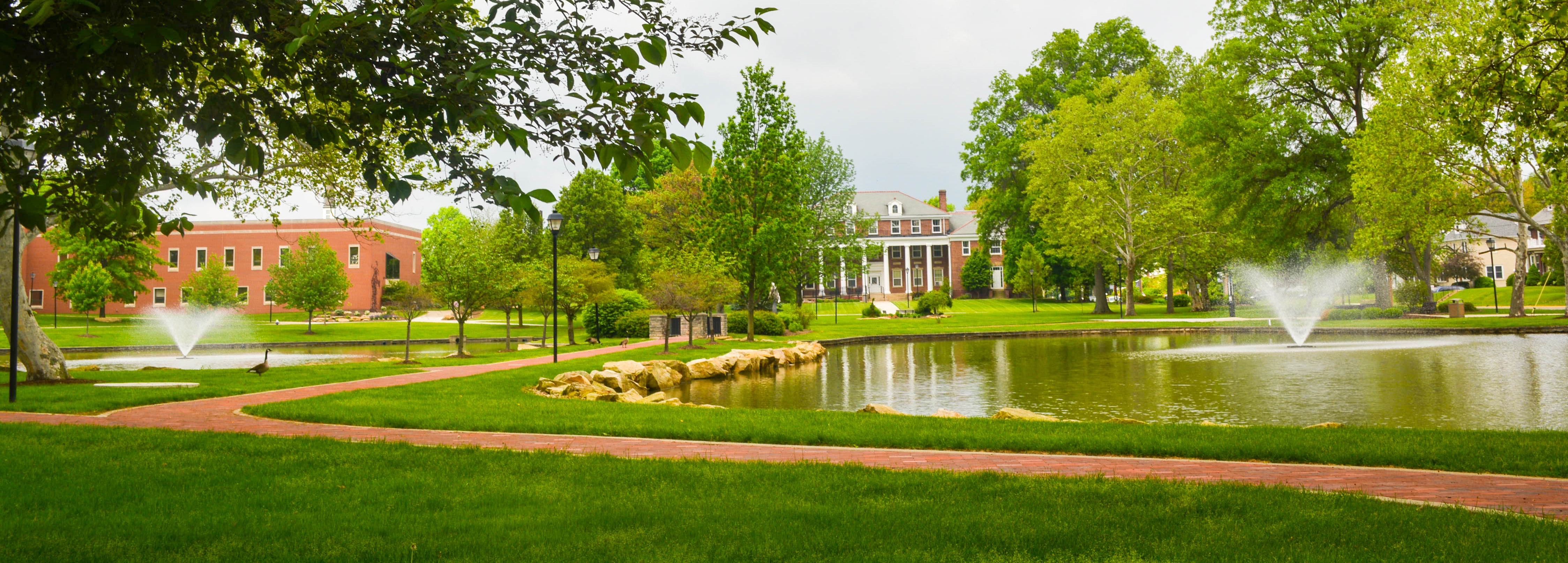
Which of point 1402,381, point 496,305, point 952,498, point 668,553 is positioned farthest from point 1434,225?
point 668,553

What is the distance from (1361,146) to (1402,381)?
2013cm

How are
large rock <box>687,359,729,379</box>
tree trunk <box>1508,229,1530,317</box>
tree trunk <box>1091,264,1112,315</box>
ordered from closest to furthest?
large rock <box>687,359,729,379</box>, tree trunk <box>1508,229,1530,317</box>, tree trunk <box>1091,264,1112,315</box>

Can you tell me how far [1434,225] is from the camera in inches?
1209

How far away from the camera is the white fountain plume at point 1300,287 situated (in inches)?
1555

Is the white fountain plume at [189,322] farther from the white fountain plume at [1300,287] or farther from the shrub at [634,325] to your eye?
the white fountain plume at [1300,287]

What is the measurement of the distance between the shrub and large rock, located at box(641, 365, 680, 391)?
48.1 feet

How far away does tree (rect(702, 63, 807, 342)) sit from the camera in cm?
3041

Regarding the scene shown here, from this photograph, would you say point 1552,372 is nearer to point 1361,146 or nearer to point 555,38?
point 1361,146

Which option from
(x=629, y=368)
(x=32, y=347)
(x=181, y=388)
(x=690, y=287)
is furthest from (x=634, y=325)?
(x=181, y=388)

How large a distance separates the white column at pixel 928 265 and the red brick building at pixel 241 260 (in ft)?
148

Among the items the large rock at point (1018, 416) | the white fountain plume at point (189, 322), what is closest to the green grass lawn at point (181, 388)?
the large rock at point (1018, 416)

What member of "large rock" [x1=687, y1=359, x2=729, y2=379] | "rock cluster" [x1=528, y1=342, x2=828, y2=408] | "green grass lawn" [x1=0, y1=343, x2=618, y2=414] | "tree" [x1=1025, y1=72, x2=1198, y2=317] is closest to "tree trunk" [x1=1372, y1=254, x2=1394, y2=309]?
"tree" [x1=1025, y1=72, x2=1198, y2=317]

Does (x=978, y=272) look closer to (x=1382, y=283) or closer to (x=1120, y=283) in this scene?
(x=1120, y=283)

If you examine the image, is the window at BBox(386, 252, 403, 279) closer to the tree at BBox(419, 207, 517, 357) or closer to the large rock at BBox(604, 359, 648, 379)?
the tree at BBox(419, 207, 517, 357)
